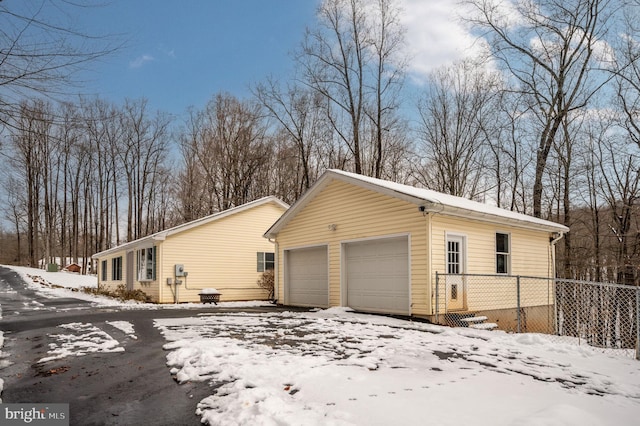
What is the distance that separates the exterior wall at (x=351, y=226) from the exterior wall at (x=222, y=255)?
3667 millimetres

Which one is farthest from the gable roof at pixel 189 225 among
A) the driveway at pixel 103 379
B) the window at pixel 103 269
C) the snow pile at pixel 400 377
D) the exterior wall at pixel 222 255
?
the snow pile at pixel 400 377

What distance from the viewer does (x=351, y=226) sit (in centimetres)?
1248

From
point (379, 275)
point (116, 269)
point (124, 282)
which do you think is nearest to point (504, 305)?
point (379, 275)

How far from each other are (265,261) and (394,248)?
945 cm

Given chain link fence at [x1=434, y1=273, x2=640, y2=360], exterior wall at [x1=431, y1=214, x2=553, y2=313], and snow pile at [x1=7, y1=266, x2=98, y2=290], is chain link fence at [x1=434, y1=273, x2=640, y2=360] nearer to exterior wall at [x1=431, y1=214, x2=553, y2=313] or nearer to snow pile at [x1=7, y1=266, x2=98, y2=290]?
exterior wall at [x1=431, y1=214, x2=553, y2=313]

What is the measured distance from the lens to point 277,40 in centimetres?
2334

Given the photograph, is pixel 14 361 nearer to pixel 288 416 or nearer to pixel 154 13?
pixel 288 416

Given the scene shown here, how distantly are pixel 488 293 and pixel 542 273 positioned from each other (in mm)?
3717

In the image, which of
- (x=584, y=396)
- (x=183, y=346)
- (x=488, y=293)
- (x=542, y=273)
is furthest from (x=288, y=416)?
(x=542, y=273)

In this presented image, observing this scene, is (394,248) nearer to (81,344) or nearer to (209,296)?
(81,344)

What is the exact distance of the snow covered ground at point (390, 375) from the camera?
12.5 ft

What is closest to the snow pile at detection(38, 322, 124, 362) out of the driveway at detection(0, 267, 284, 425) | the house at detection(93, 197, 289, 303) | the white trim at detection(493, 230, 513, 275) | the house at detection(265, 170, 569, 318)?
the driveway at detection(0, 267, 284, 425)

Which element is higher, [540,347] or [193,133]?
[193,133]

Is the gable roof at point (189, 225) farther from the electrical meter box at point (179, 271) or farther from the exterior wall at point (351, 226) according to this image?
the exterior wall at point (351, 226)
